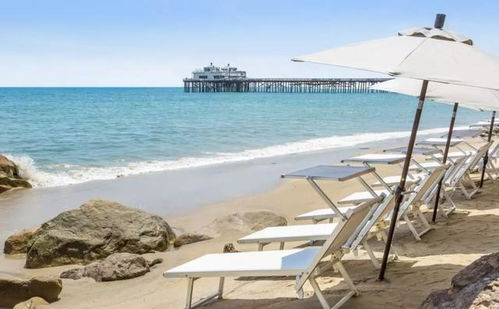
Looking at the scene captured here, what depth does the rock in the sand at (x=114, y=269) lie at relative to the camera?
6.26m

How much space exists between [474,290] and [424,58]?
6.00 feet

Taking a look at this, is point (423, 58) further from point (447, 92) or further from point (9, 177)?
point (9, 177)

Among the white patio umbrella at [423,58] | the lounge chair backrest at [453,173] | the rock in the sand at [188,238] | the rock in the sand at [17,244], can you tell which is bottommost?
the rock in the sand at [17,244]

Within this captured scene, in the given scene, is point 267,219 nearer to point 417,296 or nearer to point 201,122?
point 417,296

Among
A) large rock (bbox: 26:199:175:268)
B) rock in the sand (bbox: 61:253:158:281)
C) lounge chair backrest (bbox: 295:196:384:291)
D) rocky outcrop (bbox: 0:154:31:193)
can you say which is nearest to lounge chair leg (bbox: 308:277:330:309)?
lounge chair backrest (bbox: 295:196:384:291)

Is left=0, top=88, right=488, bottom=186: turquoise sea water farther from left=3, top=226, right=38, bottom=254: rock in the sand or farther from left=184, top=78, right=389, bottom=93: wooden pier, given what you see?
left=184, top=78, right=389, bottom=93: wooden pier

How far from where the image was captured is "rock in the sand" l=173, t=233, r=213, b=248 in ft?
25.9

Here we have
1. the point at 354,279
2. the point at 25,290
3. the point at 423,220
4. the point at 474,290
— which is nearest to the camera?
the point at 474,290

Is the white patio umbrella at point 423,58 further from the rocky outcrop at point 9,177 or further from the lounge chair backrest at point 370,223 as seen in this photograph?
the rocky outcrop at point 9,177

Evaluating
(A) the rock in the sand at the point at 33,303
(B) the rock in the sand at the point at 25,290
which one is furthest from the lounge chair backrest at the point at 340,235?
(B) the rock in the sand at the point at 25,290

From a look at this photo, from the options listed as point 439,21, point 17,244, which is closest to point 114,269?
point 17,244

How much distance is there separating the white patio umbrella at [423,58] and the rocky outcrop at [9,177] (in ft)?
35.4

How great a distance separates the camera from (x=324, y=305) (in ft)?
12.3

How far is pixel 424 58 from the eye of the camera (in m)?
4.12
